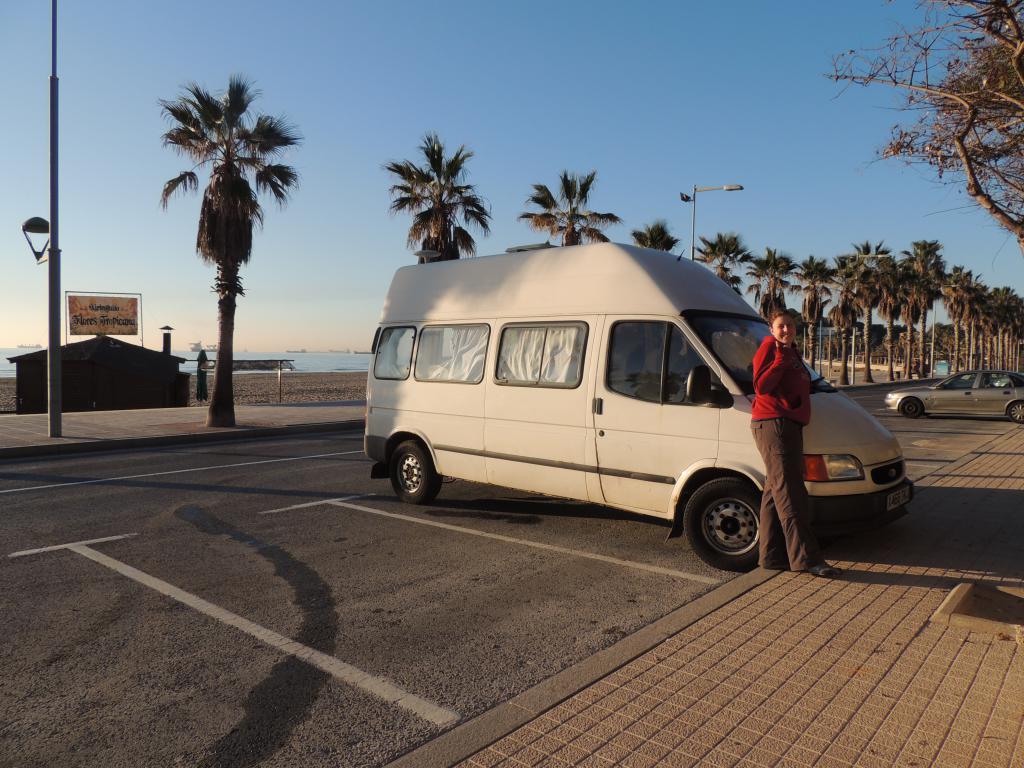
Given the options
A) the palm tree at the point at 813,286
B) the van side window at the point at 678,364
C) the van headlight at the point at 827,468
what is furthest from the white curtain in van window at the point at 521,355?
the palm tree at the point at 813,286

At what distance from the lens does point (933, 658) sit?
148 inches

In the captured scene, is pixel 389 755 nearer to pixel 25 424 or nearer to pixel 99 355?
pixel 25 424

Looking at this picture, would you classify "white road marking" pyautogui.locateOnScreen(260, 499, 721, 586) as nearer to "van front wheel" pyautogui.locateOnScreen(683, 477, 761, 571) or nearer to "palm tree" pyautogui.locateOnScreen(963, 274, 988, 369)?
"van front wheel" pyautogui.locateOnScreen(683, 477, 761, 571)

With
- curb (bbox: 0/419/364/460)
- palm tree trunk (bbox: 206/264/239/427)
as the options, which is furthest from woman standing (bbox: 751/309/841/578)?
Answer: palm tree trunk (bbox: 206/264/239/427)

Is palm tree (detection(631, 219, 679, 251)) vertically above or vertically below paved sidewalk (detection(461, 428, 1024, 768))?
above

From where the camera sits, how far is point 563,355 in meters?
6.51

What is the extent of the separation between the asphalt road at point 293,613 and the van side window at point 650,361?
143 centimetres

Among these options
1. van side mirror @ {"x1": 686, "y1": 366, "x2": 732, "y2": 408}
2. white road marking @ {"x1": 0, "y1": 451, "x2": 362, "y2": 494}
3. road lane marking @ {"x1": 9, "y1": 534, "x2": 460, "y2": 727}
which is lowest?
road lane marking @ {"x1": 9, "y1": 534, "x2": 460, "y2": 727}

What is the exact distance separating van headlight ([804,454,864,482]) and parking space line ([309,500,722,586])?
1061 mm

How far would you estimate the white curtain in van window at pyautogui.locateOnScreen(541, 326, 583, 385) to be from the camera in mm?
6383

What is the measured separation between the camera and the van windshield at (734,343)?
5.63 meters

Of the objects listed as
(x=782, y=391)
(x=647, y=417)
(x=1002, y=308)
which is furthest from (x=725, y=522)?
(x=1002, y=308)

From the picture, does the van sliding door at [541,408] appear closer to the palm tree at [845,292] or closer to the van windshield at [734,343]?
the van windshield at [734,343]

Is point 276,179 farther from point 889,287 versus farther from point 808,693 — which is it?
point 889,287
